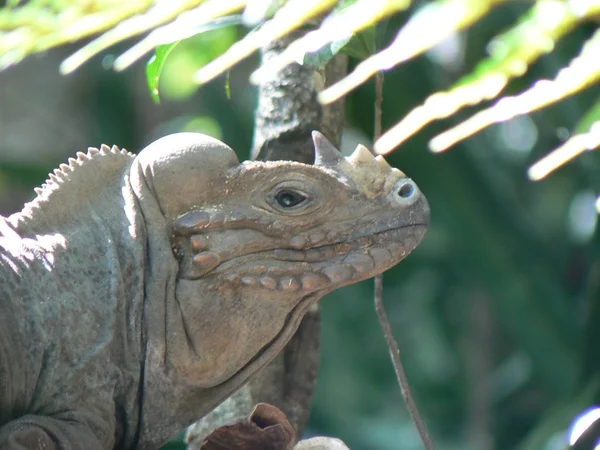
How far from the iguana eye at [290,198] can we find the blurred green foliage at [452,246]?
164cm

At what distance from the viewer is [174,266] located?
2.06m

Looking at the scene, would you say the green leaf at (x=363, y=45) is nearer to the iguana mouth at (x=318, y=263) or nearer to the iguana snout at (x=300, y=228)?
the iguana snout at (x=300, y=228)

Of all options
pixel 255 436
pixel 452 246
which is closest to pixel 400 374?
pixel 255 436

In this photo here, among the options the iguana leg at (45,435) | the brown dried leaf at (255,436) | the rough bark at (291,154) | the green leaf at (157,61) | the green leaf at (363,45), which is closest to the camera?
the iguana leg at (45,435)

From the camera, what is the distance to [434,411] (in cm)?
946

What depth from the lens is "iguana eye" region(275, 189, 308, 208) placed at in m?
2.12

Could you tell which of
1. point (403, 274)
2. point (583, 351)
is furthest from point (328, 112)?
point (403, 274)

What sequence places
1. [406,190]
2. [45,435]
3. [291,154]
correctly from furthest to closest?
[291,154] → [406,190] → [45,435]

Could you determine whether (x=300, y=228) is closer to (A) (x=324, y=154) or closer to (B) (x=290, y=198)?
(B) (x=290, y=198)

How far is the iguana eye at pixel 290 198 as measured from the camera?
6.97ft

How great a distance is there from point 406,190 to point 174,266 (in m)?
0.49

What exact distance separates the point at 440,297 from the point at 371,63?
8.68 meters

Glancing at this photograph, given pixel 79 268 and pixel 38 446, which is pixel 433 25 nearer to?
pixel 38 446

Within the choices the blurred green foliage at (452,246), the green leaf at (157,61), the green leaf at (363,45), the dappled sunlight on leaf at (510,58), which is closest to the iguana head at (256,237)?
the green leaf at (157,61)
